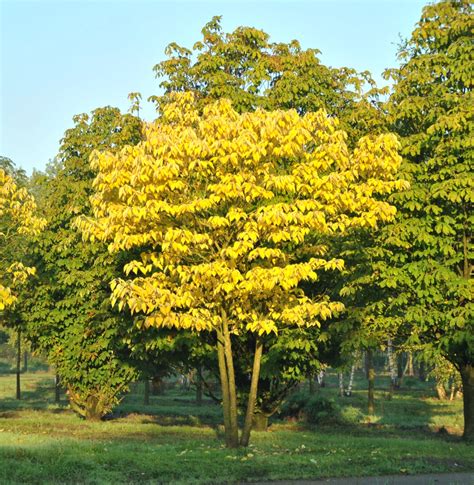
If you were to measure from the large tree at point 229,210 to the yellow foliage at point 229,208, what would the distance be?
3 centimetres

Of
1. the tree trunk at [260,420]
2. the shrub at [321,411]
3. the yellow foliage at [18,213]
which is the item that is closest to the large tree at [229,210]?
the yellow foliage at [18,213]

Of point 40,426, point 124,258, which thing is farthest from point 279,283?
point 40,426

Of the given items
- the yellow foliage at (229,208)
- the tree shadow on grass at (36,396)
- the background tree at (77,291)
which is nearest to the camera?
the yellow foliage at (229,208)

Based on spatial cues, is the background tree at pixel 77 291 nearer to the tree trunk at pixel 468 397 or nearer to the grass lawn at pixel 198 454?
the grass lawn at pixel 198 454

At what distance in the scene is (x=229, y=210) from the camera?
55.0 feet

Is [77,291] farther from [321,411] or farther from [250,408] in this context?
[321,411]

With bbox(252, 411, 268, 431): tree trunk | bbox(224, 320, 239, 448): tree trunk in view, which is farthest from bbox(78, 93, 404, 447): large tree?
bbox(252, 411, 268, 431): tree trunk

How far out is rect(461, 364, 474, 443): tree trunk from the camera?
2059 centimetres

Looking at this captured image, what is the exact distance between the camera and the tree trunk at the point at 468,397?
20.6 m

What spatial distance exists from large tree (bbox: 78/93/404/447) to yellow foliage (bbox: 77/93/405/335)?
0.10 ft

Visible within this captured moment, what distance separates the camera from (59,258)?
26.1 metres

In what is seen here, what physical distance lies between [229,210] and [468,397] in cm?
952

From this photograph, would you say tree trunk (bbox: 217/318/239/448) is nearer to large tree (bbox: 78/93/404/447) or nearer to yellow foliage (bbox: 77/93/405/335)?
large tree (bbox: 78/93/404/447)

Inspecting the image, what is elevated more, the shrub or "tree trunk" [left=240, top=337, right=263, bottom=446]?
"tree trunk" [left=240, top=337, right=263, bottom=446]
